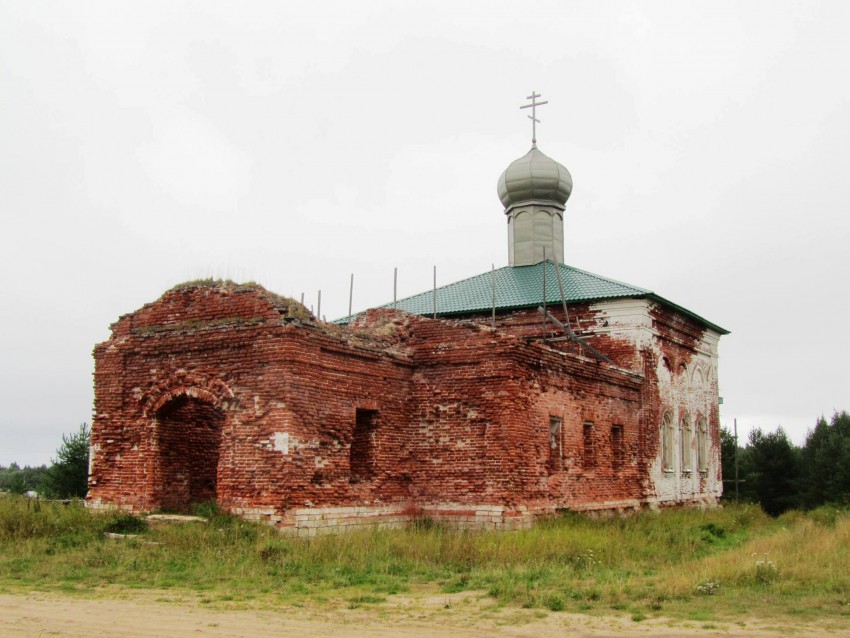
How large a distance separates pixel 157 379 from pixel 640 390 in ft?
34.6

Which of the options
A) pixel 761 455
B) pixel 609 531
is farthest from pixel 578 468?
pixel 761 455

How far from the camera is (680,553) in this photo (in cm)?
1377

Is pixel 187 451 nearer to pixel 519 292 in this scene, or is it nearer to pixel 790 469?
pixel 519 292

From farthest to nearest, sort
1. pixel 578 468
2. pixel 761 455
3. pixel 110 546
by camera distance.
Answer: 1. pixel 761 455
2. pixel 578 468
3. pixel 110 546

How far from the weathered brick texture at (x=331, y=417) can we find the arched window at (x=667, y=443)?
4290 millimetres

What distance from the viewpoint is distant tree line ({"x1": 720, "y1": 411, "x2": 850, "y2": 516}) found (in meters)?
31.8

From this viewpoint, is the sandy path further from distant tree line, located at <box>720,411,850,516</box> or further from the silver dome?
distant tree line, located at <box>720,411,850,516</box>

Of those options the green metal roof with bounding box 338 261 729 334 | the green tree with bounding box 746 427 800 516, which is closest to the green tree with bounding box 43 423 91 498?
the green metal roof with bounding box 338 261 729 334

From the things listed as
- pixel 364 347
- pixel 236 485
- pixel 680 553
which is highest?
pixel 364 347

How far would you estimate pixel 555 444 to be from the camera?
15.9 metres

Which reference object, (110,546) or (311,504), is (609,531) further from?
(110,546)

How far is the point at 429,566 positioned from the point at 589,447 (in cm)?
695

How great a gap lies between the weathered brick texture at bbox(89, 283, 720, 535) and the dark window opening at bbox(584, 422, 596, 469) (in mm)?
27

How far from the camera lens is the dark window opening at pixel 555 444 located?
15.7m
